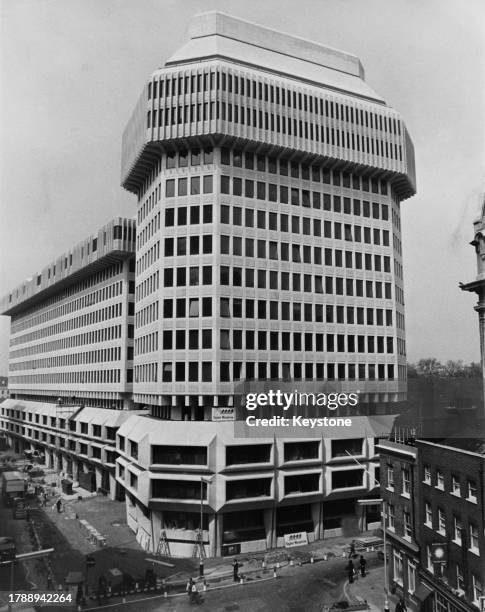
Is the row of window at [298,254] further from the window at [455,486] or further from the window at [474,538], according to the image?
the window at [474,538]

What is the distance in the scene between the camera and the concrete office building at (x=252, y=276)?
63656mm

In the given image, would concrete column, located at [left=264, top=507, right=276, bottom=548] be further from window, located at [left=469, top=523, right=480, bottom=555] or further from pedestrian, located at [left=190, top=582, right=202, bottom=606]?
window, located at [left=469, top=523, right=480, bottom=555]

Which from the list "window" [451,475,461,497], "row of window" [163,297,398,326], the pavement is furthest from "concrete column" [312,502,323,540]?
"window" [451,475,461,497]

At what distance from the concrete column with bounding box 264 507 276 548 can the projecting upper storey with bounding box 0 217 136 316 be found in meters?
49.0

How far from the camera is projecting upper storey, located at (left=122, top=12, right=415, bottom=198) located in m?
71.2

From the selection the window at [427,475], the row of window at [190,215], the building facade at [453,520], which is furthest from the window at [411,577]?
the row of window at [190,215]

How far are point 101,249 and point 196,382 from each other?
40924mm

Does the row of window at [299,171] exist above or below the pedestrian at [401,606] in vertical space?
above

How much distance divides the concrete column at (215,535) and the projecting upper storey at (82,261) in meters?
48.3

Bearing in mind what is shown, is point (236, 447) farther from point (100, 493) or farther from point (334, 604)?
point (100, 493)

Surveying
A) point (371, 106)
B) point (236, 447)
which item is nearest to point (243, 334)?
point (236, 447)

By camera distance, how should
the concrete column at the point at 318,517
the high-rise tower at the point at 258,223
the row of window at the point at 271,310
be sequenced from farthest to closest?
1. the high-rise tower at the point at 258,223
2. the row of window at the point at 271,310
3. the concrete column at the point at 318,517

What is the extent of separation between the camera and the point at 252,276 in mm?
71812

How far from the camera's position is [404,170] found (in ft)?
271
